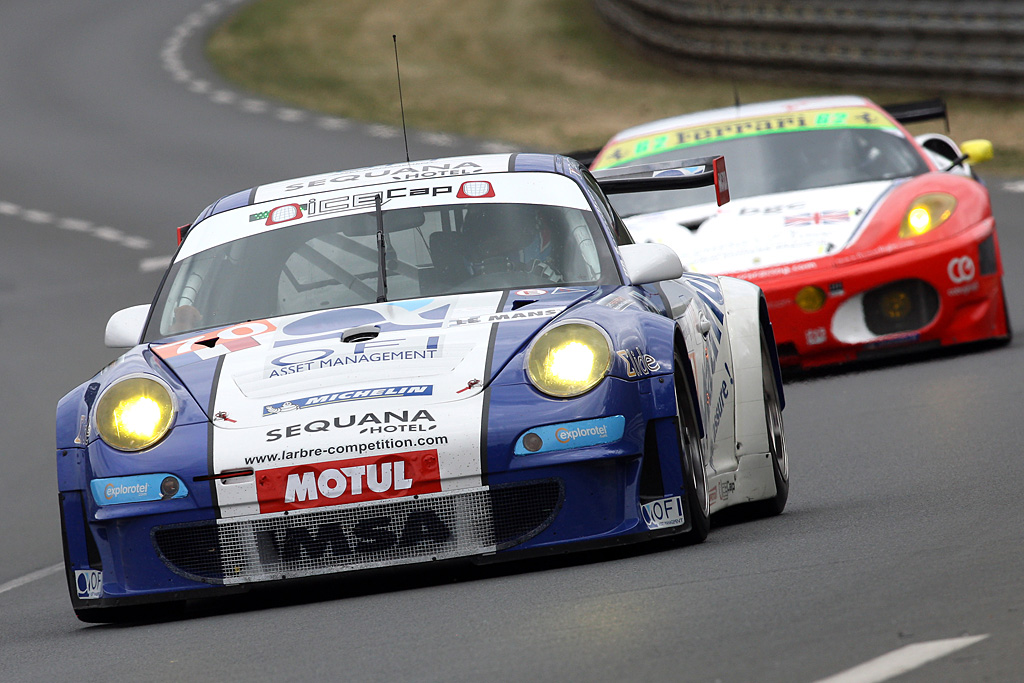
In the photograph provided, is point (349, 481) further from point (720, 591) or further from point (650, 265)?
point (650, 265)

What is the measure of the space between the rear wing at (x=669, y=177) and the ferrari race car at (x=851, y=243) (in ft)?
7.30

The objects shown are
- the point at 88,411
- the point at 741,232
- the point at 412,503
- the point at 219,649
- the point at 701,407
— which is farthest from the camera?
the point at 741,232

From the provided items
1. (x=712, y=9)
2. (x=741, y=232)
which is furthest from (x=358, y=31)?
(x=741, y=232)

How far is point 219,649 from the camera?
4480 millimetres

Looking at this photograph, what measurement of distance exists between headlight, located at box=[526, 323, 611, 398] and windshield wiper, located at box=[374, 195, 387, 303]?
0.89 metres

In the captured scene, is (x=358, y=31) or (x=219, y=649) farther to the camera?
(x=358, y=31)

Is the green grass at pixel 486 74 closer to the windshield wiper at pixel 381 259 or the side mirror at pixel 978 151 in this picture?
the side mirror at pixel 978 151

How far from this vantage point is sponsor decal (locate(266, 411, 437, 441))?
4863 millimetres

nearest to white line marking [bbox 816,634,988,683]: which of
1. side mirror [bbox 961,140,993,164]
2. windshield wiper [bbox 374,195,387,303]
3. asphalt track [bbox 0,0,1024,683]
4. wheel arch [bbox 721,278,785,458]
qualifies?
asphalt track [bbox 0,0,1024,683]

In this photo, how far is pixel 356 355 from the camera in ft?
17.1

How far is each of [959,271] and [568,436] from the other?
5079 mm

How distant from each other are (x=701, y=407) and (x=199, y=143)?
18.6m

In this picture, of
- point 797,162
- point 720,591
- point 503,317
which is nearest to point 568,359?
point 503,317

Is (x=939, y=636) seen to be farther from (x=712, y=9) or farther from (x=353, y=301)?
(x=712, y=9)
